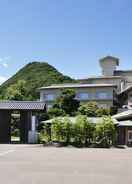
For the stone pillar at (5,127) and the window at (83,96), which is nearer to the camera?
the stone pillar at (5,127)

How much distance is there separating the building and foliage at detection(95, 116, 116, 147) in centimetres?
2075

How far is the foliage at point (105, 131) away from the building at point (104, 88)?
68.1ft

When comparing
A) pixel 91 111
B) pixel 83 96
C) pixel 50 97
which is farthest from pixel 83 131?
pixel 50 97

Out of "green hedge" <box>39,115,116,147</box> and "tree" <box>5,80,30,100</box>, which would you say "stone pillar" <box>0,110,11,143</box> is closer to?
"green hedge" <box>39,115,116,147</box>

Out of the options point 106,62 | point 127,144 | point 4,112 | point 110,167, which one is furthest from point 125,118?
point 106,62

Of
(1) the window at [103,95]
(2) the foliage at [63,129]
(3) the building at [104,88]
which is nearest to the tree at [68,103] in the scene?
(3) the building at [104,88]

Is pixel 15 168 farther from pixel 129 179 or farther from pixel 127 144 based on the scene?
pixel 127 144

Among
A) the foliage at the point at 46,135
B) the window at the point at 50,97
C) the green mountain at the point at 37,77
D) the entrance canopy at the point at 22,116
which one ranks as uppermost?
the green mountain at the point at 37,77

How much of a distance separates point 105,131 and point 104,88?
29.4 meters

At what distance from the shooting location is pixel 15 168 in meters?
14.6

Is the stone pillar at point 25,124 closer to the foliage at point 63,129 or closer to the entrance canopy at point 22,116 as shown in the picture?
the entrance canopy at point 22,116

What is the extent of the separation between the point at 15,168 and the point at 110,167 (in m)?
3.76

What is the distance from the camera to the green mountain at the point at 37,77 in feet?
283

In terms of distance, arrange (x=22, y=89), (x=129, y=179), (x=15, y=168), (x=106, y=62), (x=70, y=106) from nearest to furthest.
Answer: (x=129, y=179) → (x=15, y=168) → (x=70, y=106) → (x=22, y=89) → (x=106, y=62)
